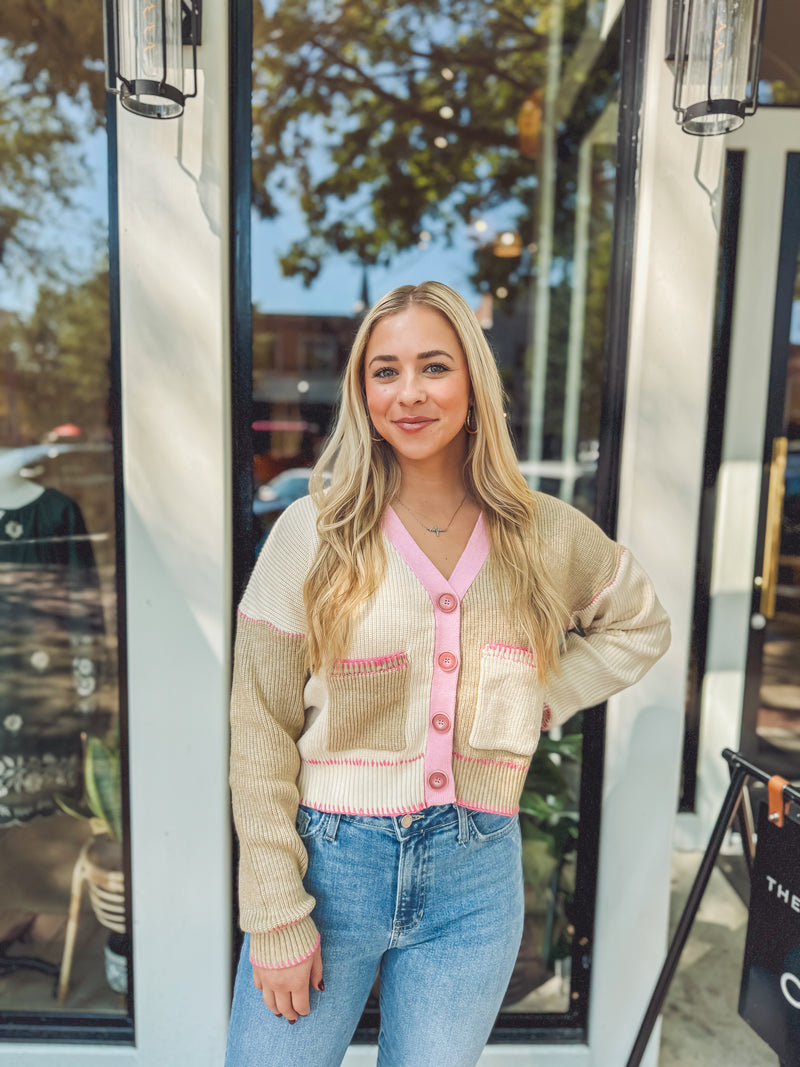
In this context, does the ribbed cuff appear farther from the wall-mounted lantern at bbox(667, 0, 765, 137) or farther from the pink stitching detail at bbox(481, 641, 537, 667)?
the wall-mounted lantern at bbox(667, 0, 765, 137)

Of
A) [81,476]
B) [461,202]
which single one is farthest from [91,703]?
[461,202]

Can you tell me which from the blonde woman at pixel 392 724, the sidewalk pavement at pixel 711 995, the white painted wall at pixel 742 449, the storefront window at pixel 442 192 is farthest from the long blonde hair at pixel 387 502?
the white painted wall at pixel 742 449

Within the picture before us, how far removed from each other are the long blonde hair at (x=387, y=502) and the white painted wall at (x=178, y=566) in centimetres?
53

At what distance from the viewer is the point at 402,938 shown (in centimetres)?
111

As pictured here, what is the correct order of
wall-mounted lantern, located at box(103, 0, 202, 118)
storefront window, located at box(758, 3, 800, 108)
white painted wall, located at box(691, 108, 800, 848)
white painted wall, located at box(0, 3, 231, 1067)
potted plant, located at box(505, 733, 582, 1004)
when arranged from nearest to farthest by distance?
wall-mounted lantern, located at box(103, 0, 202, 118)
white painted wall, located at box(0, 3, 231, 1067)
potted plant, located at box(505, 733, 582, 1004)
storefront window, located at box(758, 3, 800, 108)
white painted wall, located at box(691, 108, 800, 848)

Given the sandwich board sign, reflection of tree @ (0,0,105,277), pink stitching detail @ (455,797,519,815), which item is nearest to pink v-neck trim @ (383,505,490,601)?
pink stitching detail @ (455,797,519,815)

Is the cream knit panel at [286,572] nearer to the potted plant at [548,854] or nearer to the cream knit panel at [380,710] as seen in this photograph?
the cream knit panel at [380,710]

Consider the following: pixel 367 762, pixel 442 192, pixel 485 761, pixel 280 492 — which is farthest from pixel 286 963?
pixel 442 192

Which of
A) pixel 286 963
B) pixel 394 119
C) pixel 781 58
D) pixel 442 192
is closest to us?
pixel 286 963

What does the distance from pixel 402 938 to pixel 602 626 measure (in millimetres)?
603

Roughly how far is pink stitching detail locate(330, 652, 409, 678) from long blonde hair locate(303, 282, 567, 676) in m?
0.03

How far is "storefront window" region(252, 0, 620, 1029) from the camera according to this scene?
3.82 m

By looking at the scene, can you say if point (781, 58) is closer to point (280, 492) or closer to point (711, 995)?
point (280, 492)

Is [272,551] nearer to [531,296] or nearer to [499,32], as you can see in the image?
[499,32]
